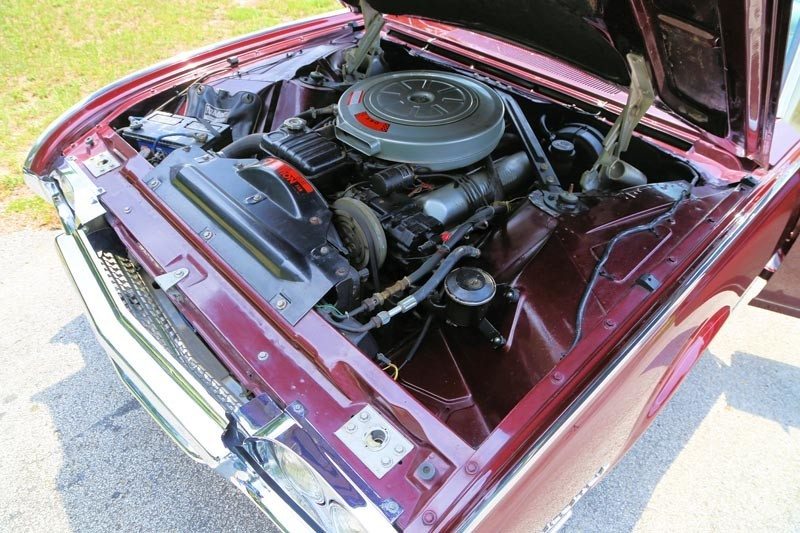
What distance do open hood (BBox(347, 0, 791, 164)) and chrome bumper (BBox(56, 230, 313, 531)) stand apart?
1417 millimetres

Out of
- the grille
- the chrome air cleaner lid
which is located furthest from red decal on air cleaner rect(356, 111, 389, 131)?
the grille

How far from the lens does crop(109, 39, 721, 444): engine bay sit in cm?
140

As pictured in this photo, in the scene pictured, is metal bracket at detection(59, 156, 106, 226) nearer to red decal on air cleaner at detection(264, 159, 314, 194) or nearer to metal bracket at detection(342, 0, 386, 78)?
red decal on air cleaner at detection(264, 159, 314, 194)

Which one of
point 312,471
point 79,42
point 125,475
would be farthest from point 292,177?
point 79,42

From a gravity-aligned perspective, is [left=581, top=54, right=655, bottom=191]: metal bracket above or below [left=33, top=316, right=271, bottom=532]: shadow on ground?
above

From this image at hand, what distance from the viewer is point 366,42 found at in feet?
7.72

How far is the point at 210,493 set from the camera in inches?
76.0

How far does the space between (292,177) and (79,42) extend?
5.27m

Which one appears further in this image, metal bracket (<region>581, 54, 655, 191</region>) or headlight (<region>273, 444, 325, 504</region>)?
metal bracket (<region>581, 54, 655, 191</region>)

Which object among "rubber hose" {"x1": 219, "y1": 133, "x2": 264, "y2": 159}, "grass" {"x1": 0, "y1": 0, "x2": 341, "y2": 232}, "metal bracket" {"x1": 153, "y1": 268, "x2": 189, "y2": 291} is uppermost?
"rubber hose" {"x1": 219, "y1": 133, "x2": 264, "y2": 159}

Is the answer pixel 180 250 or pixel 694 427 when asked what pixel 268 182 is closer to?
pixel 180 250

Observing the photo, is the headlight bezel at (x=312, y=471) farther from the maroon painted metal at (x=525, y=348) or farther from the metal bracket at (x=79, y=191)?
the metal bracket at (x=79, y=191)

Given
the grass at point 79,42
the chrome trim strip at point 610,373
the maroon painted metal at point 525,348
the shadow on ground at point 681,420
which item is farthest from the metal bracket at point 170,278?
the grass at point 79,42

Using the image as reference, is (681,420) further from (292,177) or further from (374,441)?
(292,177)
